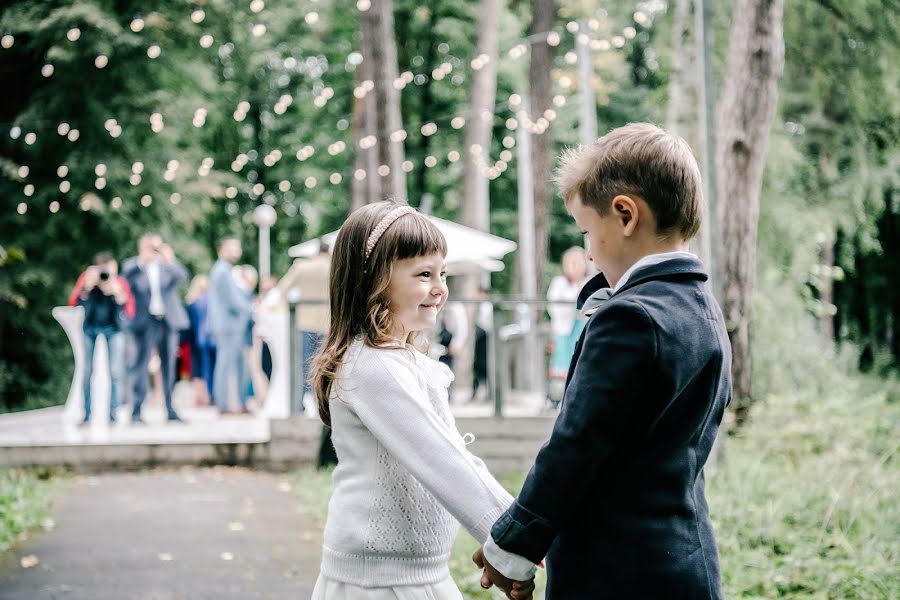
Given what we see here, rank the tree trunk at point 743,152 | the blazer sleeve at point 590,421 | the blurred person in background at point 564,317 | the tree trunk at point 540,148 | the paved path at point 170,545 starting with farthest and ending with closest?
1. the tree trunk at point 540,148
2. the blurred person in background at point 564,317
3. the tree trunk at point 743,152
4. the paved path at point 170,545
5. the blazer sleeve at point 590,421

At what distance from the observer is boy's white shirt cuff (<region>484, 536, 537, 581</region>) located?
1.83 meters

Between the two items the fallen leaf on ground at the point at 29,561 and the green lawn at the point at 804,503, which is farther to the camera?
the fallen leaf on ground at the point at 29,561

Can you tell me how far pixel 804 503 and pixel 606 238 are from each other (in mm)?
4809

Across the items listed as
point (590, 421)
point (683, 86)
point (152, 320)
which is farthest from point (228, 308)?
point (590, 421)

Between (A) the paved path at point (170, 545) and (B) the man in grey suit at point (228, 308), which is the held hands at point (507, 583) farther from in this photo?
(B) the man in grey suit at point (228, 308)

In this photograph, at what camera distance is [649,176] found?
1.89 metres

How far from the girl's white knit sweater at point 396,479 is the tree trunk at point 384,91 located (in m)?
9.83

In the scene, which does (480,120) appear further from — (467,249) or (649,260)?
(649,260)

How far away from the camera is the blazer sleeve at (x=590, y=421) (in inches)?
68.5

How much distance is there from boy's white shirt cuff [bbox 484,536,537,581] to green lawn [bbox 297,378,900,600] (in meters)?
3.13

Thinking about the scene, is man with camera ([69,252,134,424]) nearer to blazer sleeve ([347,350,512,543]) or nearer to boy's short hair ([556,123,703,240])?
blazer sleeve ([347,350,512,543])

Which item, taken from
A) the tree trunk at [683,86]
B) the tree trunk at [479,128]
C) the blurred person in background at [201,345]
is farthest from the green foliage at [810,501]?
the tree trunk at [479,128]

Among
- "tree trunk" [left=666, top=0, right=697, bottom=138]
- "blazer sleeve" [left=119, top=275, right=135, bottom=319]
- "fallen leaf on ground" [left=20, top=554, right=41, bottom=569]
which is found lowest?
"fallen leaf on ground" [left=20, top=554, right=41, bottom=569]

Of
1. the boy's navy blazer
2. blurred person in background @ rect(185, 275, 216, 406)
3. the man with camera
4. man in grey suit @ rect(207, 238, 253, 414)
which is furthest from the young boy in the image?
blurred person in background @ rect(185, 275, 216, 406)
